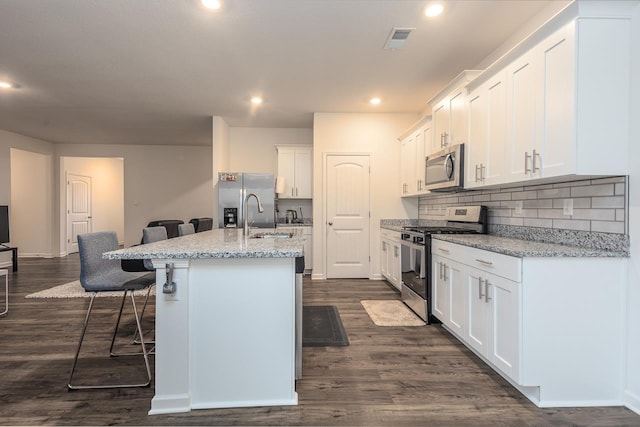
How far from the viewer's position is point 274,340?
6.23ft

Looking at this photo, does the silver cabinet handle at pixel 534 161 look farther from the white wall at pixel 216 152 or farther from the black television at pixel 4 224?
the black television at pixel 4 224

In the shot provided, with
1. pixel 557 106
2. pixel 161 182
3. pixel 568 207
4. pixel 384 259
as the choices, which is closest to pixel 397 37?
pixel 557 106

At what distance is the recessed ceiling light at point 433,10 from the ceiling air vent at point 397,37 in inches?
9.2

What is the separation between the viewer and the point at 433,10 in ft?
8.40

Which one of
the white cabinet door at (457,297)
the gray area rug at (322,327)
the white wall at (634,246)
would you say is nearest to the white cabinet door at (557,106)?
the white wall at (634,246)

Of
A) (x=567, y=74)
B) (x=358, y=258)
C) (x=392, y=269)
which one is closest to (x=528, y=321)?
(x=567, y=74)

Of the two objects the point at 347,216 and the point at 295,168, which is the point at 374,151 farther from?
the point at 295,168

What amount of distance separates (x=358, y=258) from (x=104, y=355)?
11.6 feet

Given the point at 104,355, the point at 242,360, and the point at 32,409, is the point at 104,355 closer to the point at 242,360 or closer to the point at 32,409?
the point at 32,409

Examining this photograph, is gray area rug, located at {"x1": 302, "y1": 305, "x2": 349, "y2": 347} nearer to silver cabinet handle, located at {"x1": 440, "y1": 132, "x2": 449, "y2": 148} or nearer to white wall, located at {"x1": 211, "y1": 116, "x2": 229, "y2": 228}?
silver cabinet handle, located at {"x1": 440, "y1": 132, "x2": 449, "y2": 148}

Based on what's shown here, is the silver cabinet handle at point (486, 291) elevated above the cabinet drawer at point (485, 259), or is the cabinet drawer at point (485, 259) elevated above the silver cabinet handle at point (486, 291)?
the cabinet drawer at point (485, 259)

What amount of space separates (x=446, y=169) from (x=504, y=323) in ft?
5.60

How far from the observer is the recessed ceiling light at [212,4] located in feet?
8.02

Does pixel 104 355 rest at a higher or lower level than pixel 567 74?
lower
